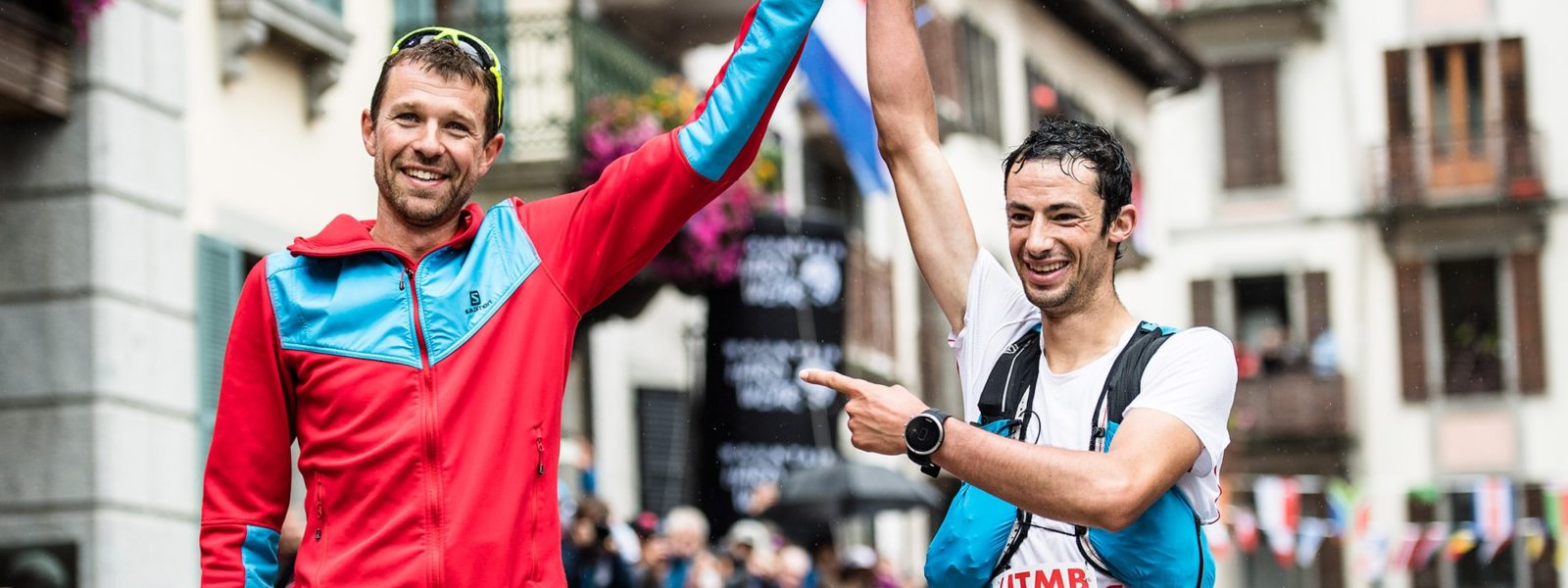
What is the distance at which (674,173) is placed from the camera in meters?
4.71

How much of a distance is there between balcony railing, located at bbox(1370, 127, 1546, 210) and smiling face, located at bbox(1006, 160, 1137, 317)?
122 ft

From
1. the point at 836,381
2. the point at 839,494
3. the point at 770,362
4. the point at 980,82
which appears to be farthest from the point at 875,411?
the point at 980,82

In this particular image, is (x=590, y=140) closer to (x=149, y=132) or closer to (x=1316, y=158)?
(x=149, y=132)

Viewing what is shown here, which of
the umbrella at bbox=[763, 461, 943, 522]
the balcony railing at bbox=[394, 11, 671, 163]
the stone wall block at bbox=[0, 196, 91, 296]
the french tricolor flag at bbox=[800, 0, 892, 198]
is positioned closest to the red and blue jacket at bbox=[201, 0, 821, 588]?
the stone wall block at bbox=[0, 196, 91, 296]

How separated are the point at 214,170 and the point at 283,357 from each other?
8688 millimetres

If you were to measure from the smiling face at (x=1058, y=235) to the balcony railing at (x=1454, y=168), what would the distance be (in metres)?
37.2

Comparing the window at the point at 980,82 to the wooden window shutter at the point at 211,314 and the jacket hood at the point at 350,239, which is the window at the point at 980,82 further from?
the jacket hood at the point at 350,239

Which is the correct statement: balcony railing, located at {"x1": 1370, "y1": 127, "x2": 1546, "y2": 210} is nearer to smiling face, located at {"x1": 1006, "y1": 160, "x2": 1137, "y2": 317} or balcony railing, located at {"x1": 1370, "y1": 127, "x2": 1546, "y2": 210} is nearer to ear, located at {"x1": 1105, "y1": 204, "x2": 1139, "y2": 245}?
ear, located at {"x1": 1105, "y1": 204, "x2": 1139, "y2": 245}

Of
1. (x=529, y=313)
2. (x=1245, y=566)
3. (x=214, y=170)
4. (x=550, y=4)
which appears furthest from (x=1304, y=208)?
(x=529, y=313)

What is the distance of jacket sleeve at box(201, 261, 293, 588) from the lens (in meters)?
4.57

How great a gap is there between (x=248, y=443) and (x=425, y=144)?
654 mm

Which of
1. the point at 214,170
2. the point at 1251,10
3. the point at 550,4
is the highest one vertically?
the point at 1251,10

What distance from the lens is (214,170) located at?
1298 cm

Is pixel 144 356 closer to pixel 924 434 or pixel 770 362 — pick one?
pixel 770 362
